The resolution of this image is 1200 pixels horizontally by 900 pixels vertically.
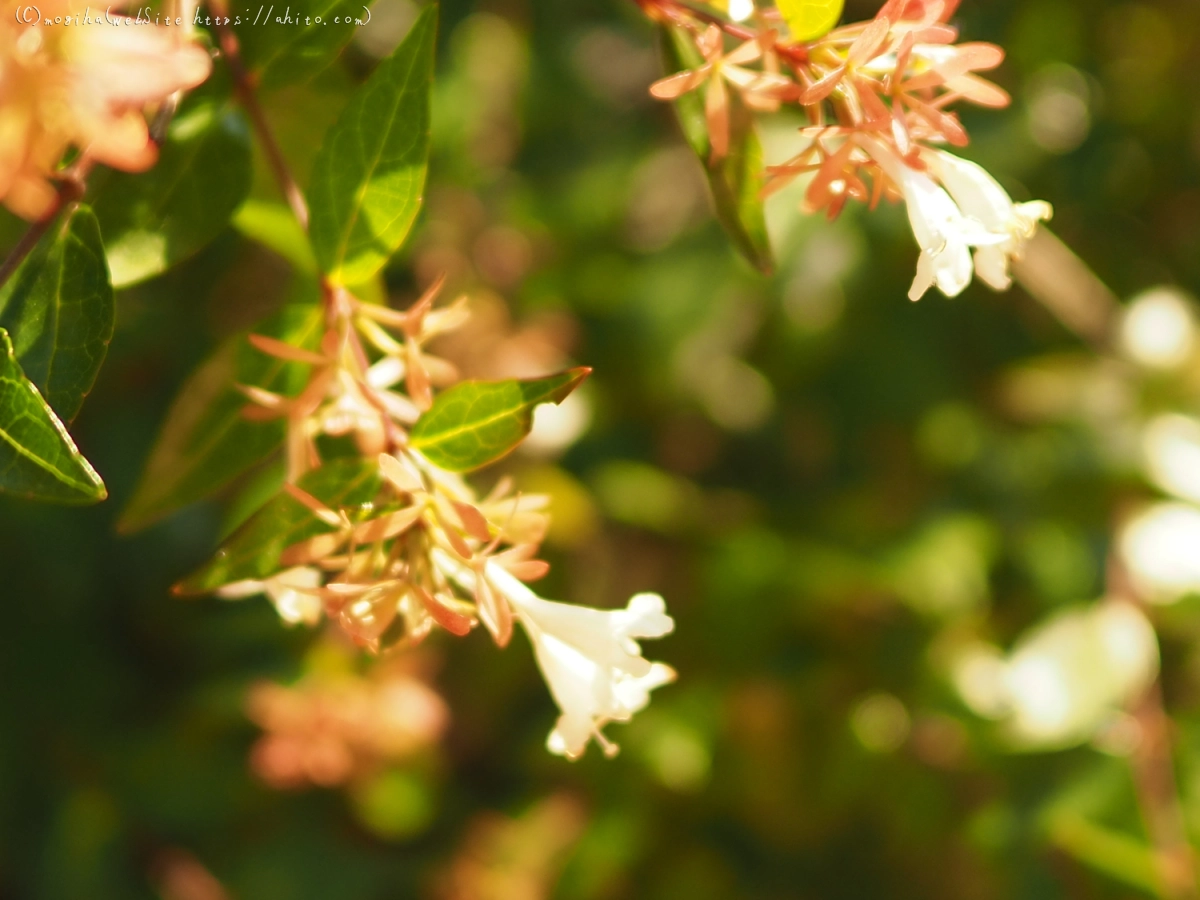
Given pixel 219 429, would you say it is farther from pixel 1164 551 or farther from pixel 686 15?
pixel 1164 551

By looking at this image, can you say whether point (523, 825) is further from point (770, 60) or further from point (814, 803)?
point (770, 60)

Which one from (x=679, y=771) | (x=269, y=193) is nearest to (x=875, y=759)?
(x=679, y=771)

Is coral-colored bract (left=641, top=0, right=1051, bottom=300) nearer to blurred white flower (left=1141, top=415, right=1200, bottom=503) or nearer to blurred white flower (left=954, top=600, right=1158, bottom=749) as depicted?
blurred white flower (left=954, top=600, right=1158, bottom=749)

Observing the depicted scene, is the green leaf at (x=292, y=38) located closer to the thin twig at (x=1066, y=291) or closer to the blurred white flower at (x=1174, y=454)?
the thin twig at (x=1066, y=291)

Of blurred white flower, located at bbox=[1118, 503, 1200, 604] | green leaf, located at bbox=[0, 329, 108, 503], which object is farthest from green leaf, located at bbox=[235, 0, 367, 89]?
blurred white flower, located at bbox=[1118, 503, 1200, 604]

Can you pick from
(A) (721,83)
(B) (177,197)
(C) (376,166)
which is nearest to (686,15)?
(A) (721,83)
